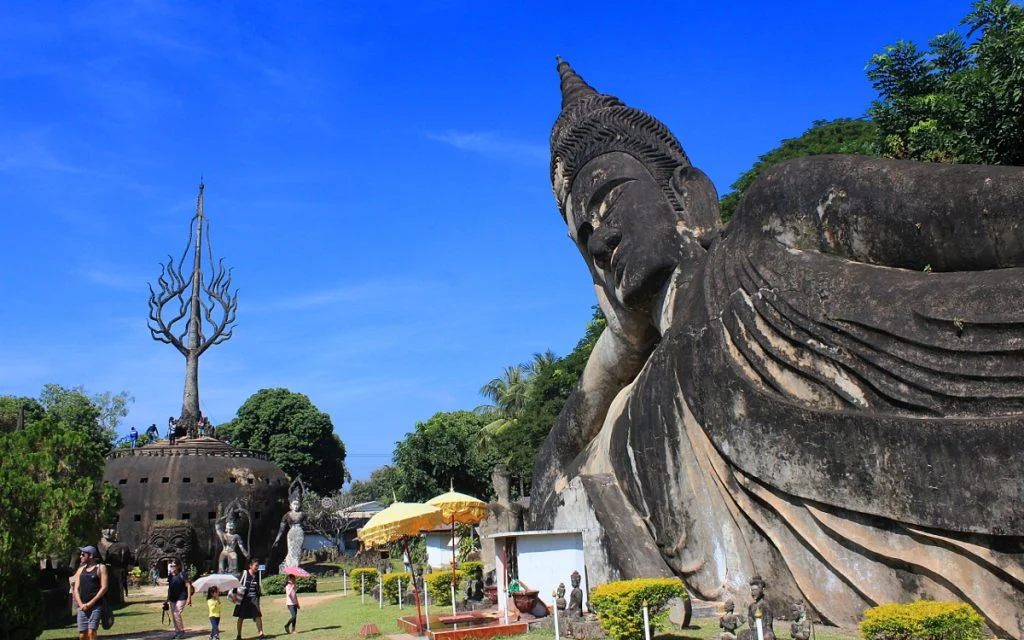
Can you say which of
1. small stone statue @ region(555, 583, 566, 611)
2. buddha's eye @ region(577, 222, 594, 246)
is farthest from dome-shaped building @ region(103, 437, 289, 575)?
small stone statue @ region(555, 583, 566, 611)

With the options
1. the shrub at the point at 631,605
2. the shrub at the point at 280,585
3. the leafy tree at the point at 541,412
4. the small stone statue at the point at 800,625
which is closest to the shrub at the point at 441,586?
the shrub at the point at 631,605

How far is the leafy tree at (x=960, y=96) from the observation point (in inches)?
547

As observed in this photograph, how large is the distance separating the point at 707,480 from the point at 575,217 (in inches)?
182

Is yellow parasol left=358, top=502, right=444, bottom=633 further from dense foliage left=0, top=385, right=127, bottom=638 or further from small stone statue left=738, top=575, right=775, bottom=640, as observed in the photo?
small stone statue left=738, top=575, right=775, bottom=640

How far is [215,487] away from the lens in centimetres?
2722

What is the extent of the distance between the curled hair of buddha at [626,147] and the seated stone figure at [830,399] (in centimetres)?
23

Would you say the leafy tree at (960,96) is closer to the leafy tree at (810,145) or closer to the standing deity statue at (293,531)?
the leafy tree at (810,145)

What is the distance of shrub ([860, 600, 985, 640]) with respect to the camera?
5.46 m

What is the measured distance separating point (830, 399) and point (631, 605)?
95.0 inches

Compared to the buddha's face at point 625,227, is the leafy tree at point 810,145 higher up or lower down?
higher up

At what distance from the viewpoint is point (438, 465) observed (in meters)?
33.3

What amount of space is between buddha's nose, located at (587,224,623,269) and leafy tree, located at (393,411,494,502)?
2299 cm

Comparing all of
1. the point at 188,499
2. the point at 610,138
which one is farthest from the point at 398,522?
the point at 188,499

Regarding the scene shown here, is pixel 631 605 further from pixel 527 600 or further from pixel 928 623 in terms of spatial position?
pixel 527 600
